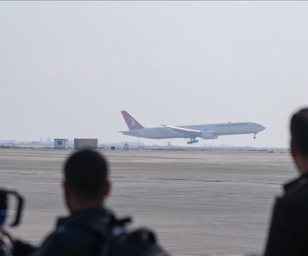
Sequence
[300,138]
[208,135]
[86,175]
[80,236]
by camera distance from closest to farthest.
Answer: [80,236] < [86,175] < [300,138] < [208,135]

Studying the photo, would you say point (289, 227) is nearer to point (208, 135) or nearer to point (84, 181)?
point (84, 181)

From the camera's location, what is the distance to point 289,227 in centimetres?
486

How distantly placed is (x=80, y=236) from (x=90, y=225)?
8cm

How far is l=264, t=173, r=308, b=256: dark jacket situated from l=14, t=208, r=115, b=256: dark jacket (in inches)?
33.9

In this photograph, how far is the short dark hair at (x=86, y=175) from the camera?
5.21 metres

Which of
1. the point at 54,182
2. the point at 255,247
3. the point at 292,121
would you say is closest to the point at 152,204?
the point at 255,247

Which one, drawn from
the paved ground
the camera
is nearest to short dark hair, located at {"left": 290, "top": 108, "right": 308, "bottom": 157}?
the camera

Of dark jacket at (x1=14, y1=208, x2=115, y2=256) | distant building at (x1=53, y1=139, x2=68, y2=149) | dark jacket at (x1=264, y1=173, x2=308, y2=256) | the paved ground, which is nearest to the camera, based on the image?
dark jacket at (x1=14, y1=208, x2=115, y2=256)

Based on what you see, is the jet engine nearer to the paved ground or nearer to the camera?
the paved ground

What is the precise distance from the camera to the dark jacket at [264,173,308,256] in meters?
4.87

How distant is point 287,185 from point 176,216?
57.2ft

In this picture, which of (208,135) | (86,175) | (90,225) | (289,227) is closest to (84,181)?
(86,175)

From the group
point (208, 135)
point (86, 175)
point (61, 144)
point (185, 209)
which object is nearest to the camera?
point (86, 175)

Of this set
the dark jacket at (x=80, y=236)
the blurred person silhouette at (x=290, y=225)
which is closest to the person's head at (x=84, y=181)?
the dark jacket at (x=80, y=236)
